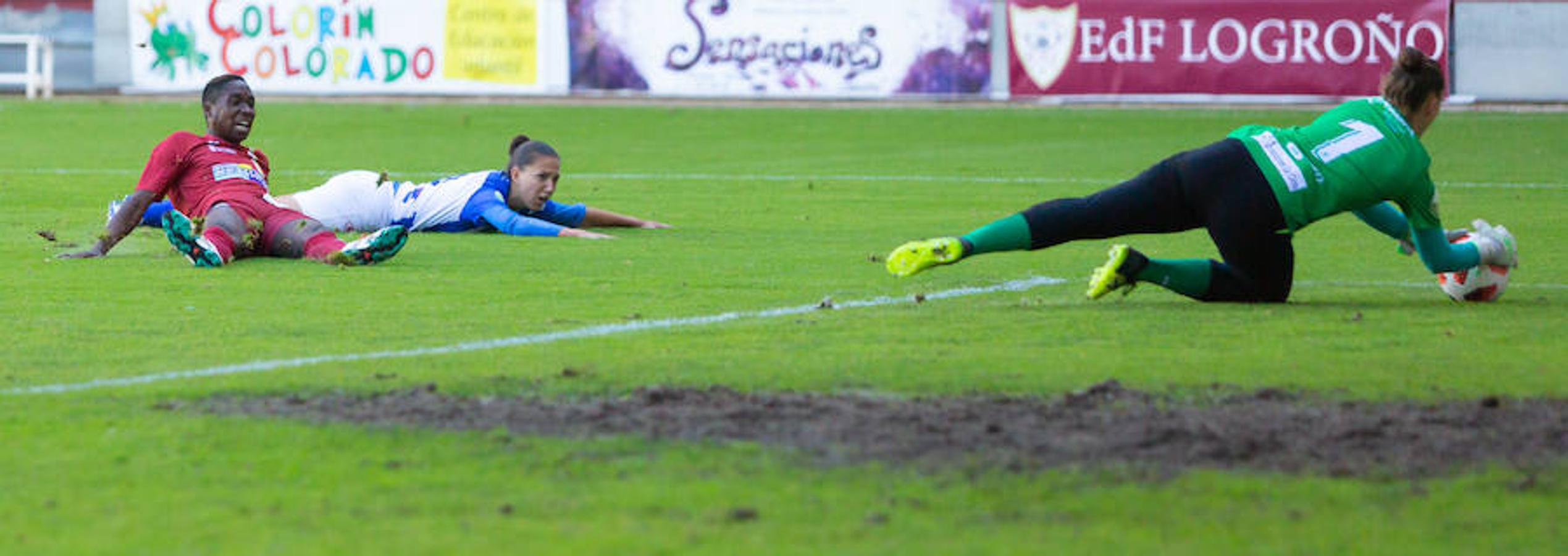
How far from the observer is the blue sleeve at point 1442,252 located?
8406 millimetres

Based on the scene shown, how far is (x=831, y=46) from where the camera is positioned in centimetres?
2950

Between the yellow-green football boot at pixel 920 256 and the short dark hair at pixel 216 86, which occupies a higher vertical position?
the short dark hair at pixel 216 86

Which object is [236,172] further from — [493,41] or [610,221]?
[493,41]

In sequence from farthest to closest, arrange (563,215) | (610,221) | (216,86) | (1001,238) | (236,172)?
(610,221) < (563,215) < (216,86) < (236,172) < (1001,238)

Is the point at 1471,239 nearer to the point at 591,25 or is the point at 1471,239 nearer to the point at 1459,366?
the point at 1459,366

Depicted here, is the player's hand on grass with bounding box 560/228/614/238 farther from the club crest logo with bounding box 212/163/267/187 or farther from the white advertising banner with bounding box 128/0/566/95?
the white advertising banner with bounding box 128/0/566/95

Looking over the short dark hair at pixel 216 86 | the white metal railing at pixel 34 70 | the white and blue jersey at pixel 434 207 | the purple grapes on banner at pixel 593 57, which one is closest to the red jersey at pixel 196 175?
the short dark hair at pixel 216 86

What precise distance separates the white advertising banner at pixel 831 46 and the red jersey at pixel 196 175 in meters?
19.1

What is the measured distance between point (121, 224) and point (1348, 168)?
5543mm

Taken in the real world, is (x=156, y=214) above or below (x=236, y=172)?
below

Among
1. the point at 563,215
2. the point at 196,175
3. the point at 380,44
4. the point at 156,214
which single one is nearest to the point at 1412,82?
the point at 563,215

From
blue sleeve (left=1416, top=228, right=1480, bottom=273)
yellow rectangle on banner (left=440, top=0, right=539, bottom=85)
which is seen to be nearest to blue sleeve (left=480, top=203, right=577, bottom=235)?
blue sleeve (left=1416, top=228, right=1480, bottom=273)

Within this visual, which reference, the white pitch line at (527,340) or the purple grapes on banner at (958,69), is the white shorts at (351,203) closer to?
the white pitch line at (527,340)

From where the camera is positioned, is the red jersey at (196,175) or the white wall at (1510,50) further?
the white wall at (1510,50)
